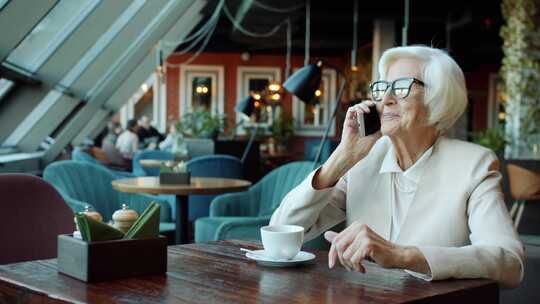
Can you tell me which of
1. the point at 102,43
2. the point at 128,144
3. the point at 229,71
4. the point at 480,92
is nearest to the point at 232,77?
the point at 229,71

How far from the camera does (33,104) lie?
605cm

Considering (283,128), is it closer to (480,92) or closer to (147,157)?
(480,92)

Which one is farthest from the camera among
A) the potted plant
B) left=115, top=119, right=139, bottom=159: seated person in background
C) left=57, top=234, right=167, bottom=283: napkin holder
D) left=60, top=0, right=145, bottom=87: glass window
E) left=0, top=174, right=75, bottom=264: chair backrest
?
the potted plant

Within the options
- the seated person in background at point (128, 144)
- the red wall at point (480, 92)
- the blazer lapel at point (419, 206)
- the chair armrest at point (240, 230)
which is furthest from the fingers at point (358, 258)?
the red wall at point (480, 92)

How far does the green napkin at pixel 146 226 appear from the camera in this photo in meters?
1.45

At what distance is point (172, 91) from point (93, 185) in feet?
41.6

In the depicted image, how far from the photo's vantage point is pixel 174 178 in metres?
4.00

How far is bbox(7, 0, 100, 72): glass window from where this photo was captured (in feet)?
18.3

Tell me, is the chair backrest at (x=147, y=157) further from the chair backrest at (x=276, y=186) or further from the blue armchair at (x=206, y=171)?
the chair backrest at (x=276, y=186)

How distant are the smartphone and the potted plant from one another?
14.3m

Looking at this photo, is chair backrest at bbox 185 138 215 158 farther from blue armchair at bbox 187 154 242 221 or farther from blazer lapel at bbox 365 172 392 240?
blazer lapel at bbox 365 172 392 240

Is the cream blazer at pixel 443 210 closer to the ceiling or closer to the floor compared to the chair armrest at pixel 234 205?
closer to the ceiling

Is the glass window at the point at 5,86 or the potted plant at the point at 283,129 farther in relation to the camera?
the potted plant at the point at 283,129

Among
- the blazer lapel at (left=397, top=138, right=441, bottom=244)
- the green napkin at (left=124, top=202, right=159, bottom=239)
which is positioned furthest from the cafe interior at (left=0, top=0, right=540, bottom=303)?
the blazer lapel at (left=397, top=138, right=441, bottom=244)
